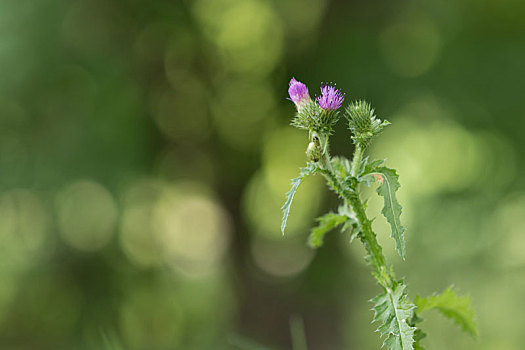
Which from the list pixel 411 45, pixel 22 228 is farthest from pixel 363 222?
pixel 22 228

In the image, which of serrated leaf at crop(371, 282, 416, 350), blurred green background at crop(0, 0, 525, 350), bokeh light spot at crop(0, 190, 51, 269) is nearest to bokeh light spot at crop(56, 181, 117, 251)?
blurred green background at crop(0, 0, 525, 350)

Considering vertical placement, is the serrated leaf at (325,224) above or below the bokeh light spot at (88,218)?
below

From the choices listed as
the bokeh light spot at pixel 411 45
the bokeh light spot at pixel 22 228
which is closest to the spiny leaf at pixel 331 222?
the bokeh light spot at pixel 411 45

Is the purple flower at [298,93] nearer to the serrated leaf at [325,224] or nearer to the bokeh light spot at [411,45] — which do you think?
the serrated leaf at [325,224]

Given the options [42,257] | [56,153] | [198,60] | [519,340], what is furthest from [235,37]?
[519,340]

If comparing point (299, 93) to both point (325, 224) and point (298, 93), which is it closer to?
point (298, 93)

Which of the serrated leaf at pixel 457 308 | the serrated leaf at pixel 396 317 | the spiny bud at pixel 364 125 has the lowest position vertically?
the serrated leaf at pixel 396 317
